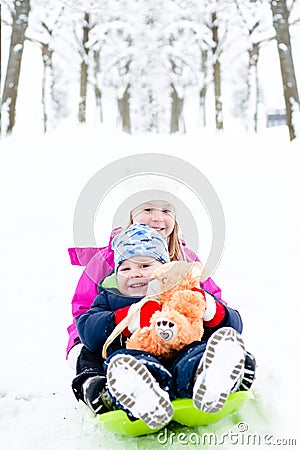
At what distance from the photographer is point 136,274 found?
236cm

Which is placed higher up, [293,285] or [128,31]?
[128,31]

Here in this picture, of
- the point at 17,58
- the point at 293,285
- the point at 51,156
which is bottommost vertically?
the point at 293,285

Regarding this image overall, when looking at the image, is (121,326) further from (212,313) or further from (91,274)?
(91,274)

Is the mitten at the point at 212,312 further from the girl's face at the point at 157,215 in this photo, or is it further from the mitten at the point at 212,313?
the girl's face at the point at 157,215

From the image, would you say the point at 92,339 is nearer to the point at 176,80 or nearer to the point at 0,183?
the point at 0,183

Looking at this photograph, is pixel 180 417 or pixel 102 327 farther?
pixel 102 327

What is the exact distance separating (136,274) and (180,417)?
0.65 meters

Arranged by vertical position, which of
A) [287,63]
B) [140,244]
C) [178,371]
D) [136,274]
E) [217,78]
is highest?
[217,78]

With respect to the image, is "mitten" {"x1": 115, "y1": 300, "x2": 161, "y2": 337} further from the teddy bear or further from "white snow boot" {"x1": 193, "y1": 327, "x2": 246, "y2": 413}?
"white snow boot" {"x1": 193, "y1": 327, "x2": 246, "y2": 413}

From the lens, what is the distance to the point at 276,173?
7.90 meters

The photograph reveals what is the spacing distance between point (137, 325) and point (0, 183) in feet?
19.2

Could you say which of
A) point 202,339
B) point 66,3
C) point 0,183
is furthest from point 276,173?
point 66,3

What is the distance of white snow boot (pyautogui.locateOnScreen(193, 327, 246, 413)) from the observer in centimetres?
178

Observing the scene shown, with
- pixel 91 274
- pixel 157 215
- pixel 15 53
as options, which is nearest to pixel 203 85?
pixel 15 53
